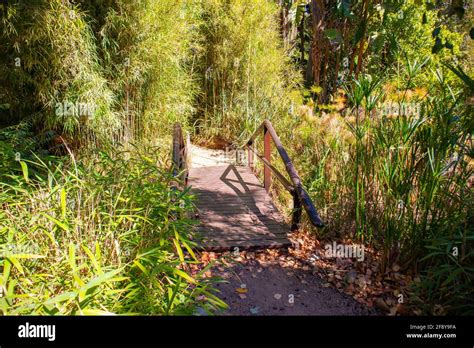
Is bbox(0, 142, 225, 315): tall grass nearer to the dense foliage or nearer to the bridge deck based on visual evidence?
the dense foliage

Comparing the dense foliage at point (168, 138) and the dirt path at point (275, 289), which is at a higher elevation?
the dense foliage at point (168, 138)

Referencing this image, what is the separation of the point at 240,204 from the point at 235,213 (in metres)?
0.25

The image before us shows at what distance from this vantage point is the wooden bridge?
3.27 metres

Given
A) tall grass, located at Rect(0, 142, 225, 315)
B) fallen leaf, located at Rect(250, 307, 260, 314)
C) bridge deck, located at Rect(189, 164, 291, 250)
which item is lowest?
fallen leaf, located at Rect(250, 307, 260, 314)

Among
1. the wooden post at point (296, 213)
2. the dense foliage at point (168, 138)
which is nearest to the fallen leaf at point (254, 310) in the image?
the dense foliage at point (168, 138)

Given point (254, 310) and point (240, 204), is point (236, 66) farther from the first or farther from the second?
point (254, 310)

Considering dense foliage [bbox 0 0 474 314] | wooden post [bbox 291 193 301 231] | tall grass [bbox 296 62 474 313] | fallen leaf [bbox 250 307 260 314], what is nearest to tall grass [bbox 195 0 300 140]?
dense foliage [bbox 0 0 474 314]

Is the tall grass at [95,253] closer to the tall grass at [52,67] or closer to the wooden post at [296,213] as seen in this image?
the wooden post at [296,213]

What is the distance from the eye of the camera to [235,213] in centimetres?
393

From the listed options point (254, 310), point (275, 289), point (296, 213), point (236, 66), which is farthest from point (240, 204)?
point (236, 66)

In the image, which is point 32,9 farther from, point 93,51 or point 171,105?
point 171,105

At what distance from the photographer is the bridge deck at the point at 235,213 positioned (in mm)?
3309

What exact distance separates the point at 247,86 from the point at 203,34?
135 centimetres
